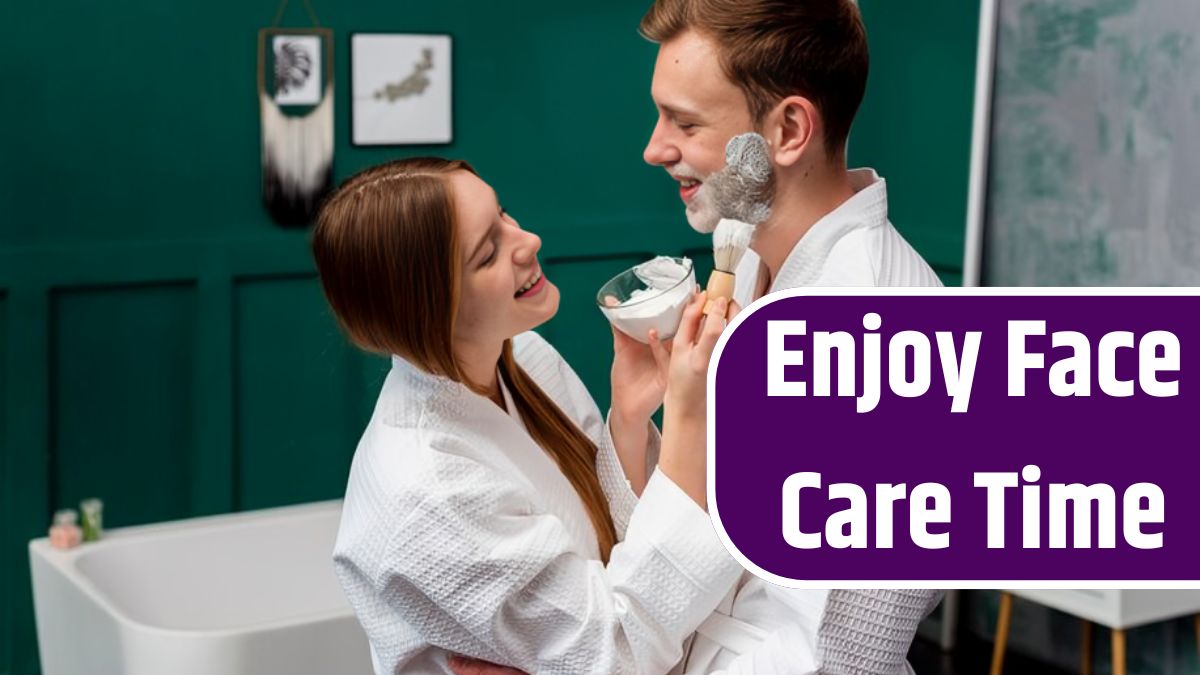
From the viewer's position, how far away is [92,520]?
3.76 meters

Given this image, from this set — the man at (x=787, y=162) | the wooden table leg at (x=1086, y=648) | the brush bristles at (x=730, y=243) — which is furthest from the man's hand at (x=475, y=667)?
the wooden table leg at (x=1086, y=648)

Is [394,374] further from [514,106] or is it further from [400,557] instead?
[514,106]

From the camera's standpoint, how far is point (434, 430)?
1832 millimetres

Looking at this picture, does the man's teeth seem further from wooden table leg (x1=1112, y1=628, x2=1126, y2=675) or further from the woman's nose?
wooden table leg (x1=1112, y1=628, x2=1126, y2=675)

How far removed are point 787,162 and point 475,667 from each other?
65 centimetres

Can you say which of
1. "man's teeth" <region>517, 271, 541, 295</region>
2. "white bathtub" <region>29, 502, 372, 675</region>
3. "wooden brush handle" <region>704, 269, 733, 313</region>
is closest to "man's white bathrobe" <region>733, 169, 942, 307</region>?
"wooden brush handle" <region>704, 269, 733, 313</region>

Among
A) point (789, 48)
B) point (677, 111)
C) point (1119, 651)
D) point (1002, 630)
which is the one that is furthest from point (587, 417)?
point (1002, 630)

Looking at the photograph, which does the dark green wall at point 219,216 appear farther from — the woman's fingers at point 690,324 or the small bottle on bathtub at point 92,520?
the woman's fingers at point 690,324

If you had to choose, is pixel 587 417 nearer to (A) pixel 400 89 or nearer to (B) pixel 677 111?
(B) pixel 677 111

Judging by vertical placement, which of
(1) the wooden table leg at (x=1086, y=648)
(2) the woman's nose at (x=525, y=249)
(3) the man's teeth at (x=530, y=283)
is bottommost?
(1) the wooden table leg at (x=1086, y=648)

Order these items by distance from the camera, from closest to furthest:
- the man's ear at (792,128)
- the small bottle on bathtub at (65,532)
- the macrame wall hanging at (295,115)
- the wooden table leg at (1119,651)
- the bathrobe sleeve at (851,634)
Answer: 1. the bathrobe sleeve at (851,634)
2. the man's ear at (792,128)
3. the small bottle on bathtub at (65,532)
4. the wooden table leg at (1119,651)
5. the macrame wall hanging at (295,115)

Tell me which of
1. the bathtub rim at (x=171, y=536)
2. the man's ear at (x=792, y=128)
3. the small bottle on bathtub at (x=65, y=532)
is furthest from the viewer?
the small bottle on bathtub at (x=65, y=532)

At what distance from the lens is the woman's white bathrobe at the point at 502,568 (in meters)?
1.73

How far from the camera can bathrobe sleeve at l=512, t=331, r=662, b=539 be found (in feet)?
6.61
